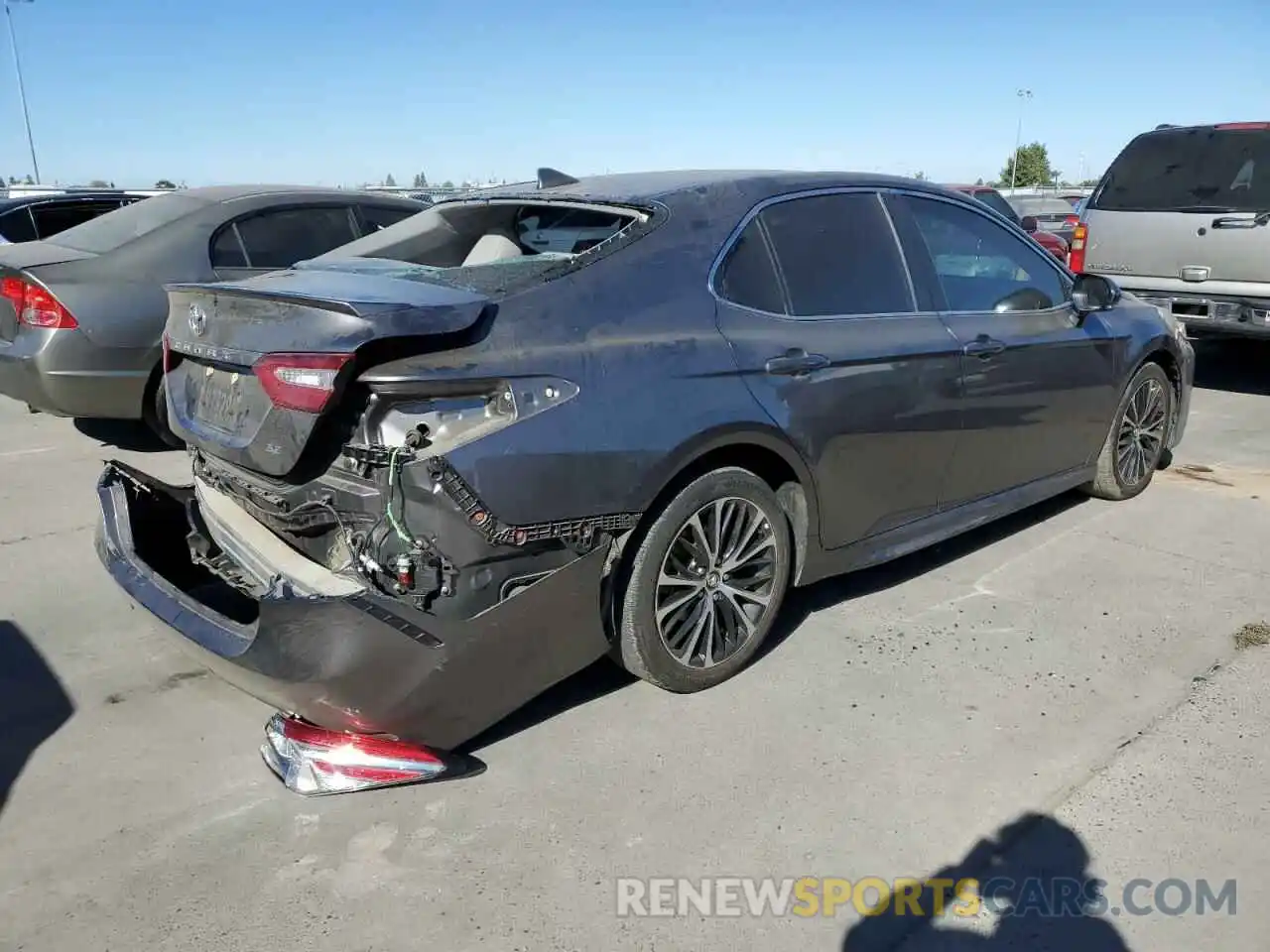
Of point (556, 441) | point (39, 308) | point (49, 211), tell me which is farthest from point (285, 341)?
point (49, 211)

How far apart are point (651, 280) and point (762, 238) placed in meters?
0.60

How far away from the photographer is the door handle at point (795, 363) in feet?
11.3

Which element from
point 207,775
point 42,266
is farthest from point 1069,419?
point 42,266

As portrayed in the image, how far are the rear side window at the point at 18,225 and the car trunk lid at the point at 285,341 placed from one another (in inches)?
315

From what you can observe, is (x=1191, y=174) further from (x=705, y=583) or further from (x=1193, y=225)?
(x=705, y=583)

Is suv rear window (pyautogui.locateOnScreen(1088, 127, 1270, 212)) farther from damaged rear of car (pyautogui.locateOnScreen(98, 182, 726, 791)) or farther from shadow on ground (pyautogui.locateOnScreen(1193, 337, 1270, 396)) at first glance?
damaged rear of car (pyautogui.locateOnScreen(98, 182, 726, 791))

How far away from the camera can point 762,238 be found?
3.59m

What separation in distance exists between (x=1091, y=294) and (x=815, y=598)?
2069 mm

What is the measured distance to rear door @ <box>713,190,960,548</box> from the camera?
11.4ft

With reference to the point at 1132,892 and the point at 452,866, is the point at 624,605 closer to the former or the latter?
the point at 452,866

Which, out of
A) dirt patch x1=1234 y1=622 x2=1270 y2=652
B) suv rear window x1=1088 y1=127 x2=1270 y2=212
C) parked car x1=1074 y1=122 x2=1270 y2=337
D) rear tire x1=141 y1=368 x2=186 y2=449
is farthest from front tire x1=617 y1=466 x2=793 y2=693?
suv rear window x1=1088 y1=127 x2=1270 y2=212

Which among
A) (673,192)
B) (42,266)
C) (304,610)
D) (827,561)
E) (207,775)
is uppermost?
(673,192)

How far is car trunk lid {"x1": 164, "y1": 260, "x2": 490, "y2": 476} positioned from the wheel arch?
0.74 meters

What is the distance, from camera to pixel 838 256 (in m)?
3.83
